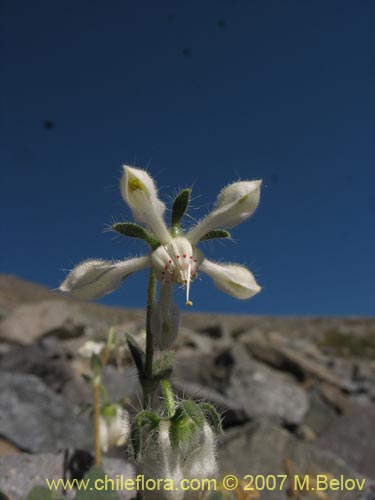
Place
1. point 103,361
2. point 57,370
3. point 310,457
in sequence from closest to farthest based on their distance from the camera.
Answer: point 103,361 < point 310,457 < point 57,370

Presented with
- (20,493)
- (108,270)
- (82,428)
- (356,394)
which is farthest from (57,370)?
(356,394)

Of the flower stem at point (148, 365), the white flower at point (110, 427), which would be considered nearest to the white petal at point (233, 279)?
the flower stem at point (148, 365)

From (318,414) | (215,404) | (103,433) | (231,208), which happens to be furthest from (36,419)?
(318,414)

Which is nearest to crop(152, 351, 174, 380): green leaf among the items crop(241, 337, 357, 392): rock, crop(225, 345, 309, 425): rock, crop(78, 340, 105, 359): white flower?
crop(78, 340, 105, 359): white flower

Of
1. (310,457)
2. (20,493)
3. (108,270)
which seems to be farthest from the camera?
(310,457)

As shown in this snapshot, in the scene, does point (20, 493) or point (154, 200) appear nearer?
point (154, 200)

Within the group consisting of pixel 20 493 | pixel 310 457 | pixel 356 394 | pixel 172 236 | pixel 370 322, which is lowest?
pixel 20 493

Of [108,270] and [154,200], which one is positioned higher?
[154,200]

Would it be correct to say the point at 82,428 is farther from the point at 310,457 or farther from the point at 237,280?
the point at 237,280
